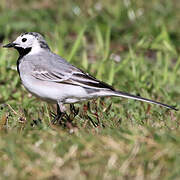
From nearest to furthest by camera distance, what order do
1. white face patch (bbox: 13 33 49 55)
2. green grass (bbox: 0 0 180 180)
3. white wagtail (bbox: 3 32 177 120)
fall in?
green grass (bbox: 0 0 180 180)
white wagtail (bbox: 3 32 177 120)
white face patch (bbox: 13 33 49 55)

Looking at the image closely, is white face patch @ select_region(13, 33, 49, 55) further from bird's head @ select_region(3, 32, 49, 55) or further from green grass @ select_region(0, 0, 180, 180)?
green grass @ select_region(0, 0, 180, 180)

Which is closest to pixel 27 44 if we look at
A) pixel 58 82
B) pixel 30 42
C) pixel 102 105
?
pixel 30 42

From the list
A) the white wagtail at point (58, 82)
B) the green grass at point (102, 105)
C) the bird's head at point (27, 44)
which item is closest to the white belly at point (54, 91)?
the white wagtail at point (58, 82)

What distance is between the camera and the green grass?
10.5 ft

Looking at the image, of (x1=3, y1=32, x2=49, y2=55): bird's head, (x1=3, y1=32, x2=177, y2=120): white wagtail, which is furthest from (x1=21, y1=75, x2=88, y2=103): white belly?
(x1=3, y1=32, x2=49, y2=55): bird's head

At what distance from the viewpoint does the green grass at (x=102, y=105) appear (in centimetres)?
319

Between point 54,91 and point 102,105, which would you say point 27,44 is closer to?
point 54,91

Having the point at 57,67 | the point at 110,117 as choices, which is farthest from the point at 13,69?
the point at 110,117

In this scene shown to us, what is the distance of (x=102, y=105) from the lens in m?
5.49

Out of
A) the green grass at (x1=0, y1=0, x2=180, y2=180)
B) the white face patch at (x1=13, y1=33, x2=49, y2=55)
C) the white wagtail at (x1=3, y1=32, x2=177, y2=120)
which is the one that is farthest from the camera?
the white face patch at (x1=13, y1=33, x2=49, y2=55)

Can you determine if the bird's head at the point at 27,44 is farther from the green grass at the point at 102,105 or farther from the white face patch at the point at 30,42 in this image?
the green grass at the point at 102,105

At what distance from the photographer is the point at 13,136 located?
3490 millimetres

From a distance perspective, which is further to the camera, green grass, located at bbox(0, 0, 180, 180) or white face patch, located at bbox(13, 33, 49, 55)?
white face patch, located at bbox(13, 33, 49, 55)

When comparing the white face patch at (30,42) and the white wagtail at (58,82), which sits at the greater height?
the white face patch at (30,42)
